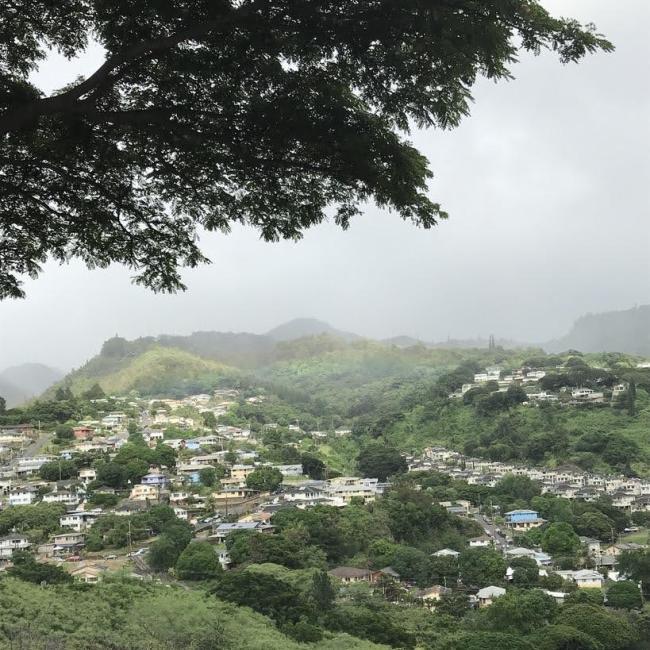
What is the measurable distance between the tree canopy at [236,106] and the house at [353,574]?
41.1 feet

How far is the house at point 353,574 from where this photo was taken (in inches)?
558

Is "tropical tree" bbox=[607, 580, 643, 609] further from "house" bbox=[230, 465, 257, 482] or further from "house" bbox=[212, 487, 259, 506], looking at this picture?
"house" bbox=[230, 465, 257, 482]

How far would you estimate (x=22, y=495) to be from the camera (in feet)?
71.8

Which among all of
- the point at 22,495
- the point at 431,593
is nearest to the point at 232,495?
the point at 22,495

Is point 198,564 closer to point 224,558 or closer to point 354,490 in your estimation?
point 224,558

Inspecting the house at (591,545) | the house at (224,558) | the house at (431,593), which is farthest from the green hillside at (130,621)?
the house at (591,545)

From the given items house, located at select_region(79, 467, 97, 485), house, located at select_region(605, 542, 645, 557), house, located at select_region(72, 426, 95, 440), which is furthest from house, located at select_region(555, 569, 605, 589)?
house, located at select_region(72, 426, 95, 440)

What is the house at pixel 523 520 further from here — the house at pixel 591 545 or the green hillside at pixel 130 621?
the green hillside at pixel 130 621

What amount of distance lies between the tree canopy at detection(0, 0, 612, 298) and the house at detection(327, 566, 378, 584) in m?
12.5

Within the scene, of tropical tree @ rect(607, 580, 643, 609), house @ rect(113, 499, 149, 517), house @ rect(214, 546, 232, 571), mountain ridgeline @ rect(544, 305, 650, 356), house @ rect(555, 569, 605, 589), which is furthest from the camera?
mountain ridgeline @ rect(544, 305, 650, 356)

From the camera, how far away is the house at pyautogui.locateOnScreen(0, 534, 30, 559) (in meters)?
16.6

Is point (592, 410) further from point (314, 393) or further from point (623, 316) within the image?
point (623, 316)

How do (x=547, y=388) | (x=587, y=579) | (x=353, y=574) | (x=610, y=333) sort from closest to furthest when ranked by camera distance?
(x=587, y=579), (x=353, y=574), (x=547, y=388), (x=610, y=333)

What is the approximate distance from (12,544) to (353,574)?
835cm
